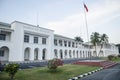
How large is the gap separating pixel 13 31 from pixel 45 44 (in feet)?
36.8

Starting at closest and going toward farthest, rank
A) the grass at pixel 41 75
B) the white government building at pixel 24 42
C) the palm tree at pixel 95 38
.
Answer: the grass at pixel 41 75, the white government building at pixel 24 42, the palm tree at pixel 95 38

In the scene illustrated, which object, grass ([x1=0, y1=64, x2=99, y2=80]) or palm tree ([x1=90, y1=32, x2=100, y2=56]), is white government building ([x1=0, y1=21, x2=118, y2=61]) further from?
palm tree ([x1=90, y1=32, x2=100, y2=56])

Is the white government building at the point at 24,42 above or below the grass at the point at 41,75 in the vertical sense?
above

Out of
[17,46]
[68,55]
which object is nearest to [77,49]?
[68,55]

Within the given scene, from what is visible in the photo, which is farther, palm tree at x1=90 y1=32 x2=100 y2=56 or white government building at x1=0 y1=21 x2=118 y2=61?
palm tree at x1=90 y1=32 x2=100 y2=56

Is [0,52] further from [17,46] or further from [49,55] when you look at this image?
[49,55]

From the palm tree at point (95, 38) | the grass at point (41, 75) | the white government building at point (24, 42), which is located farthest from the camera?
the palm tree at point (95, 38)

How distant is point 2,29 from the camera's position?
27141mm

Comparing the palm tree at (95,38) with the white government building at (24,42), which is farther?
the palm tree at (95,38)

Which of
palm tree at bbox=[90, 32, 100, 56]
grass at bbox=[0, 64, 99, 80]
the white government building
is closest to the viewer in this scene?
grass at bbox=[0, 64, 99, 80]

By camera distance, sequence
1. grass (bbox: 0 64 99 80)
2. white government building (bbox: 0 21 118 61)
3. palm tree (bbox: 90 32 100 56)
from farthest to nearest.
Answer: palm tree (bbox: 90 32 100 56), white government building (bbox: 0 21 118 61), grass (bbox: 0 64 99 80)

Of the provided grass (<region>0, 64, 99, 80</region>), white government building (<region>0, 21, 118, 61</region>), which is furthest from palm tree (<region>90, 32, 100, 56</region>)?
grass (<region>0, 64, 99, 80</region>)

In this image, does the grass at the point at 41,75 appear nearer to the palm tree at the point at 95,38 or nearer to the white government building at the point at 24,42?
the white government building at the point at 24,42

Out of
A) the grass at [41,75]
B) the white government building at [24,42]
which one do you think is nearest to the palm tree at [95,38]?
the white government building at [24,42]
